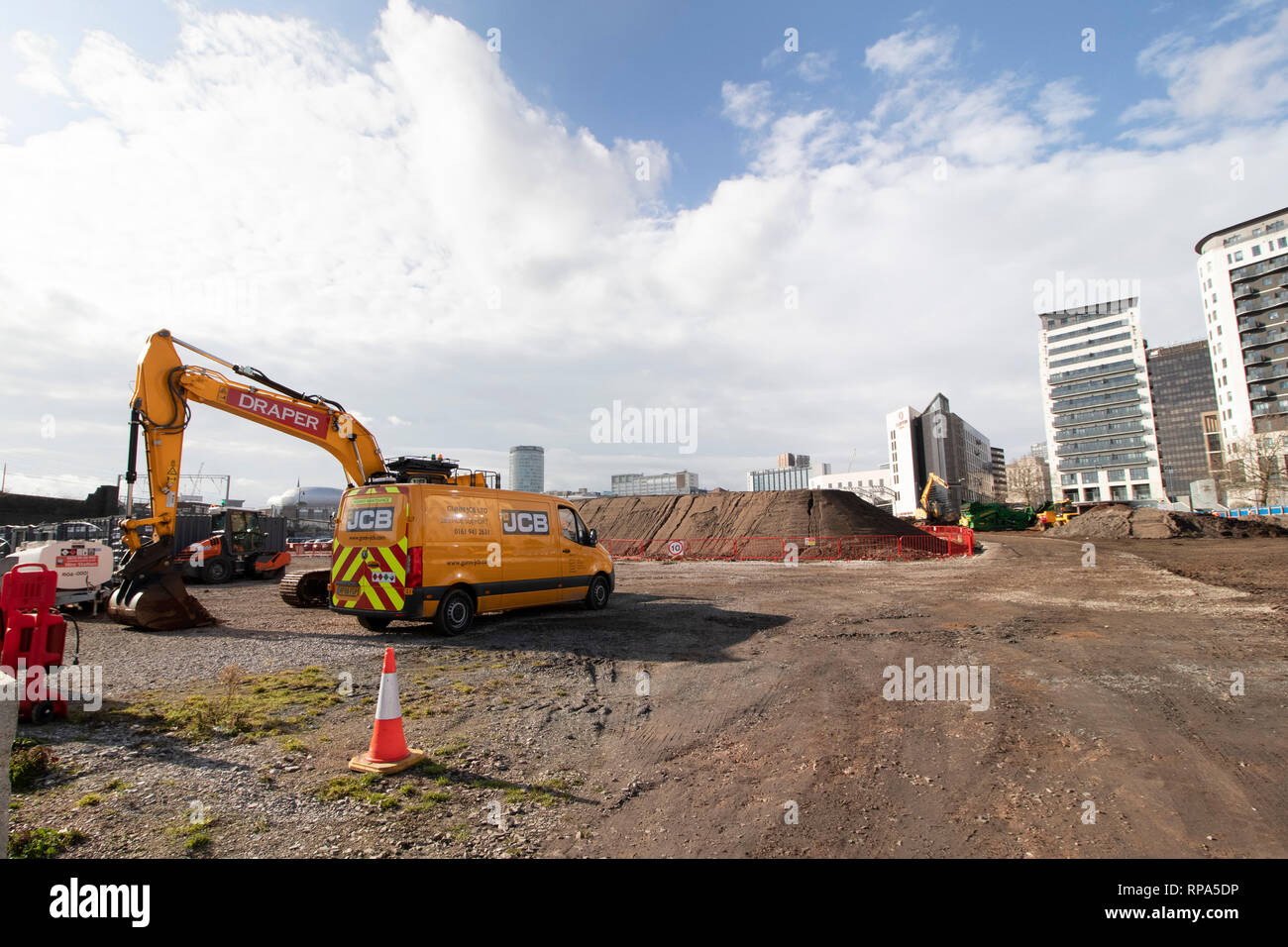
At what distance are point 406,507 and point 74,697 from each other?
13.4 feet

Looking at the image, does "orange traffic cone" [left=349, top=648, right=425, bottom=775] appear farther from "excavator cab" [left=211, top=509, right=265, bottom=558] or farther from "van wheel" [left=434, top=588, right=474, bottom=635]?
"excavator cab" [left=211, top=509, right=265, bottom=558]

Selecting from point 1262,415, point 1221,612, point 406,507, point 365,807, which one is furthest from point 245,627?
point 1262,415

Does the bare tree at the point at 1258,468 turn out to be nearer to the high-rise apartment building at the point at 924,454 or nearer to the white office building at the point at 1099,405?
the white office building at the point at 1099,405

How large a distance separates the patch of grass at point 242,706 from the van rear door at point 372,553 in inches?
89.9

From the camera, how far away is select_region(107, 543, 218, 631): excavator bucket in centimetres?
1027

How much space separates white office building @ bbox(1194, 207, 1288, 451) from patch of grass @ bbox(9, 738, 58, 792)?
10772cm

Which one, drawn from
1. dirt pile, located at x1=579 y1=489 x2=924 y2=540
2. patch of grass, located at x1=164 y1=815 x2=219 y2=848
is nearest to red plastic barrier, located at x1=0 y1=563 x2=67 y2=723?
patch of grass, located at x1=164 y1=815 x2=219 y2=848

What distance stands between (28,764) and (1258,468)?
81929 mm

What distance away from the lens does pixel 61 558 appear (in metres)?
11.4

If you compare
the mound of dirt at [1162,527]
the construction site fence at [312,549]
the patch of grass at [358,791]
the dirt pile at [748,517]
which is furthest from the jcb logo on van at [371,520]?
the mound of dirt at [1162,527]

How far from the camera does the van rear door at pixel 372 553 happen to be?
8953mm

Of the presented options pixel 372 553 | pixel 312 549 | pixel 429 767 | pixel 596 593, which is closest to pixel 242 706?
pixel 429 767

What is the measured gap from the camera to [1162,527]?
33.2m
